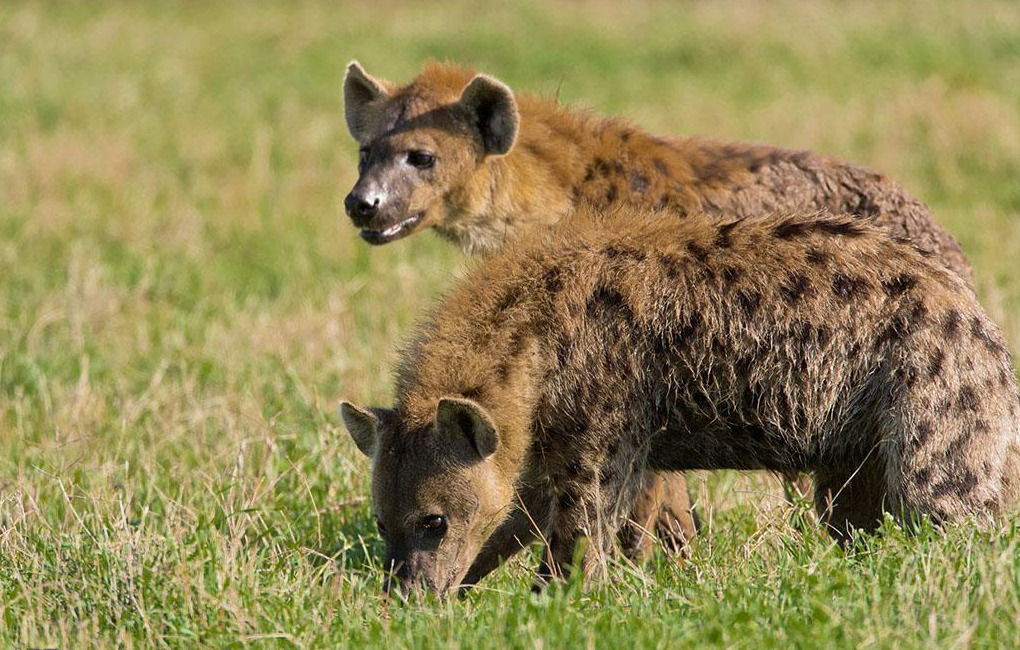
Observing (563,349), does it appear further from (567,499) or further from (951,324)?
(951,324)

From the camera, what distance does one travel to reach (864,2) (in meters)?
21.5

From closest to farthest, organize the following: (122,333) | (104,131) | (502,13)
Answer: (122,333) → (104,131) → (502,13)

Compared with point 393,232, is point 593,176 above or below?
above

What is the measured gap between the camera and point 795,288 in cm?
495

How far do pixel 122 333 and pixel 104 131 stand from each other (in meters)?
5.31

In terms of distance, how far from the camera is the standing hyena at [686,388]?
473 centimetres

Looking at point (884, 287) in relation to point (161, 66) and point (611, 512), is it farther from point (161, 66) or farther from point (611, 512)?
point (161, 66)

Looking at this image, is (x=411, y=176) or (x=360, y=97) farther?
(x=360, y=97)

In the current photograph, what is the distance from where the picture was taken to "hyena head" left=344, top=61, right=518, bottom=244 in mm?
6402

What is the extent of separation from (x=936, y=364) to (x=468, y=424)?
1.49 m

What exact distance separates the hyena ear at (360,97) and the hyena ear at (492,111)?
493 millimetres

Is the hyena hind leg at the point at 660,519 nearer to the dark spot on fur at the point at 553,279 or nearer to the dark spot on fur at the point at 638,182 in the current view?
the dark spot on fur at the point at 553,279

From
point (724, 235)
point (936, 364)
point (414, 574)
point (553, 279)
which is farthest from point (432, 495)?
point (936, 364)

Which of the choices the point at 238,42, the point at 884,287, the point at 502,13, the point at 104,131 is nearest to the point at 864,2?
the point at 502,13
